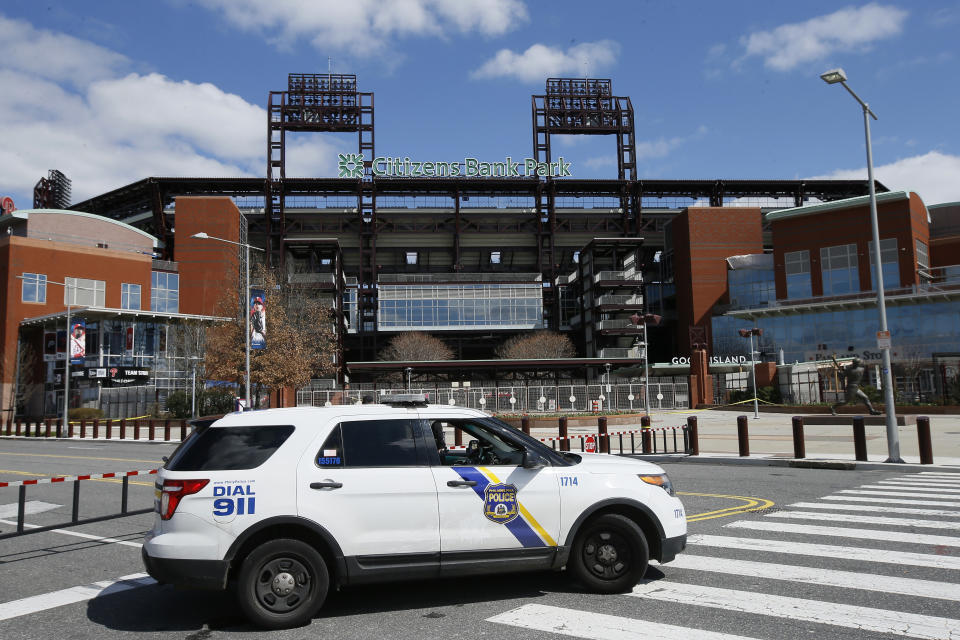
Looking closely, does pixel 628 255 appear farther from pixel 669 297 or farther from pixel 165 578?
pixel 165 578

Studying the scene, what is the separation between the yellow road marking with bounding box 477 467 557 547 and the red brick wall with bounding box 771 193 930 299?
64.8 meters

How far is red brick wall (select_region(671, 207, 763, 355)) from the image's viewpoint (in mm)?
81812

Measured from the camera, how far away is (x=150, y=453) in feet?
82.0

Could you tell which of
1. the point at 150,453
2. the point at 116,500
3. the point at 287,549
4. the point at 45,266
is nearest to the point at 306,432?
the point at 287,549

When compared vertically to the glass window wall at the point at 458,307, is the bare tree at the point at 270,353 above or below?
below

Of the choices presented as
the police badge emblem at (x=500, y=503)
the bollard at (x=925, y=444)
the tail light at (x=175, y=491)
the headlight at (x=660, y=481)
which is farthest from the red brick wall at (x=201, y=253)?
the headlight at (x=660, y=481)

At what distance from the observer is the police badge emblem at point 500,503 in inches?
230

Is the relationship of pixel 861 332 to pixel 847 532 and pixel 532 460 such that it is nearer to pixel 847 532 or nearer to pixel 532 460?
pixel 847 532

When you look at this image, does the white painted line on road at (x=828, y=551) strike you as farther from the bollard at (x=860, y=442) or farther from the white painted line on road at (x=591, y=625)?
the bollard at (x=860, y=442)

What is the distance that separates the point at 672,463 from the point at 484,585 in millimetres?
12782

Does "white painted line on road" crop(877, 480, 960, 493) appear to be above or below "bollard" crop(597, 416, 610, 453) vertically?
below

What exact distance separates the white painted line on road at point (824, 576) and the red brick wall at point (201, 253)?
73563 millimetres

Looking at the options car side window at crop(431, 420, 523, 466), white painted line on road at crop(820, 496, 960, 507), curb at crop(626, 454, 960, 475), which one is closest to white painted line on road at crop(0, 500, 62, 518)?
car side window at crop(431, 420, 523, 466)

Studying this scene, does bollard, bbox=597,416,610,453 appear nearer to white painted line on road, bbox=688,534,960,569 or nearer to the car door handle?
white painted line on road, bbox=688,534,960,569
